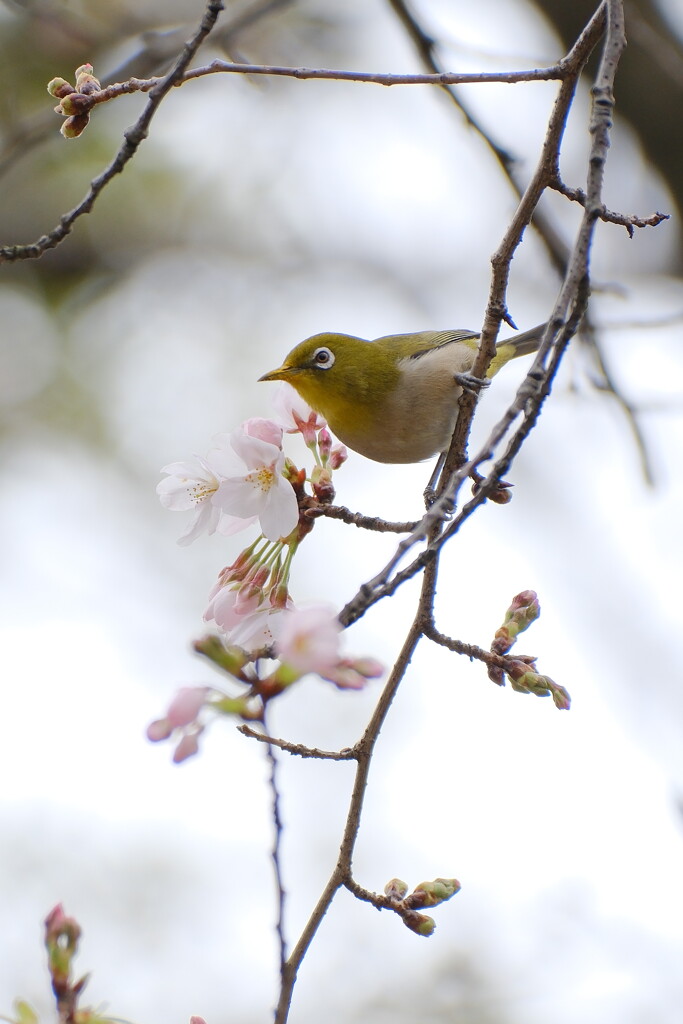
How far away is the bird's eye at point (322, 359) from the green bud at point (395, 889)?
93.2 inches

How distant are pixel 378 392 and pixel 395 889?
2317 millimetres

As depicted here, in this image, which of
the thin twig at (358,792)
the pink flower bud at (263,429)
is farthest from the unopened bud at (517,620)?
the pink flower bud at (263,429)

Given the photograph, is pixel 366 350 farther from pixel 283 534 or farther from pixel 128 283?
pixel 128 283

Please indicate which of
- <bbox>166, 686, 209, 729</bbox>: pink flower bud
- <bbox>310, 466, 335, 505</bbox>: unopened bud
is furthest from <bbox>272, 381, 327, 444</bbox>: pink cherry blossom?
<bbox>166, 686, 209, 729</bbox>: pink flower bud

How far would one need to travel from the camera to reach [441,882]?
2994 millimetres

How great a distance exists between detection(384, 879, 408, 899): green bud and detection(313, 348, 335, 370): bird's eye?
237 cm

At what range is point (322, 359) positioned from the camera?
466 centimetres

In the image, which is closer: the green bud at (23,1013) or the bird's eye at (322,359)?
the green bud at (23,1013)

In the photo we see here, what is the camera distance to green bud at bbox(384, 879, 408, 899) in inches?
122

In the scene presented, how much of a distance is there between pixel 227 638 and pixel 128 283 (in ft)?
31.9

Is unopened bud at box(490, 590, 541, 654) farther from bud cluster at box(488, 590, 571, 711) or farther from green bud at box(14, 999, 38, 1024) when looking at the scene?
green bud at box(14, 999, 38, 1024)

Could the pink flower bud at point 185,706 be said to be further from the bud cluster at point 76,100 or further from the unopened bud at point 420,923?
the bud cluster at point 76,100

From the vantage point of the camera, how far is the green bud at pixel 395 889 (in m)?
3.09

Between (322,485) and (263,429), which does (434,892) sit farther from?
(263,429)
